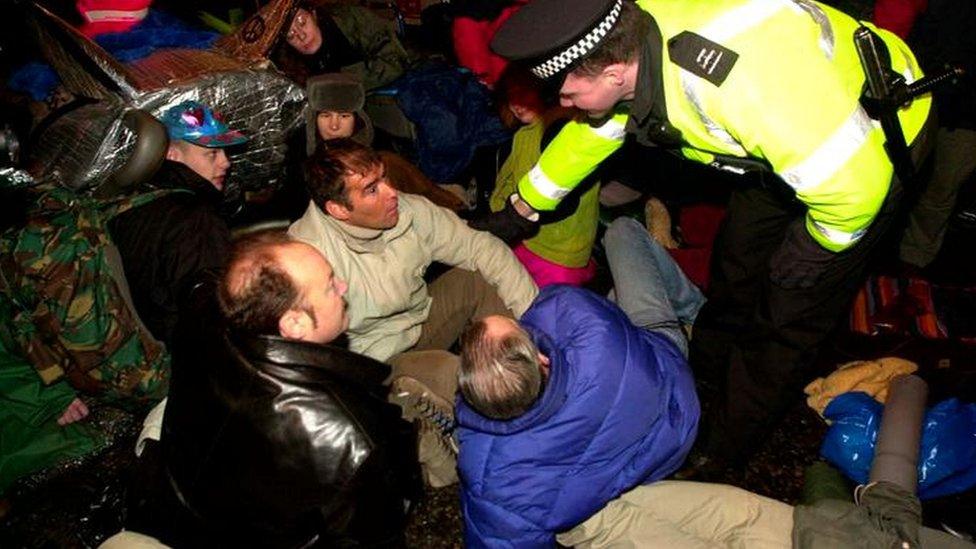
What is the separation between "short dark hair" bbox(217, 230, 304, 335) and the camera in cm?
165

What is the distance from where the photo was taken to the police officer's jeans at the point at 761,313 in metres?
2.03

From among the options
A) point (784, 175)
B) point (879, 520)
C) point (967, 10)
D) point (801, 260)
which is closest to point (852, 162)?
point (784, 175)

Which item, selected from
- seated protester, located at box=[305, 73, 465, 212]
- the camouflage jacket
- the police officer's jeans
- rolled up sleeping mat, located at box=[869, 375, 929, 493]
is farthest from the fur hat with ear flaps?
rolled up sleeping mat, located at box=[869, 375, 929, 493]

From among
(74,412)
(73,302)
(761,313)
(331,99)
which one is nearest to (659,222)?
(761,313)

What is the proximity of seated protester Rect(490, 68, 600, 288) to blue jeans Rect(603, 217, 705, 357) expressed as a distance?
0.65 ft

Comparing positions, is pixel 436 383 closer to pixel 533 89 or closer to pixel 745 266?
pixel 745 266

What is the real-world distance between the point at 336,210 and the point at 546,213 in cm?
115

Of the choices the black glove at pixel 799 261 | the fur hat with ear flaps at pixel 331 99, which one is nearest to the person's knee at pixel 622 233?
the black glove at pixel 799 261

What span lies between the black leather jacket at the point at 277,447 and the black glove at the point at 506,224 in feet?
4.38

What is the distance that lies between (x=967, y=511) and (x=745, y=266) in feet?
4.04

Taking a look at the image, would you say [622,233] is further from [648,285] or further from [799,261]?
[799,261]

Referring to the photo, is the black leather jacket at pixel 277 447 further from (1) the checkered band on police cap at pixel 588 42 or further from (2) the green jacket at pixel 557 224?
(2) the green jacket at pixel 557 224

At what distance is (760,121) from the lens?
5.45 ft

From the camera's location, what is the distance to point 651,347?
204 centimetres
